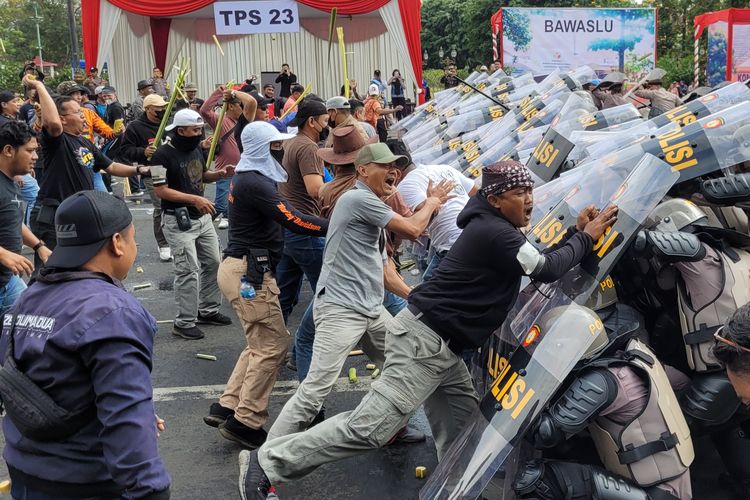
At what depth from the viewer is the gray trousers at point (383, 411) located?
3754 mm

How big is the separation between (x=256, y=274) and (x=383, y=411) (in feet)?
4.71

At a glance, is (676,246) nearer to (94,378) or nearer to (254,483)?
(254,483)

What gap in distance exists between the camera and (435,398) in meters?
4.14

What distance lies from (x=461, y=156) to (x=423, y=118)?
548cm

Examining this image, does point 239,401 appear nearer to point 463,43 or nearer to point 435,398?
point 435,398

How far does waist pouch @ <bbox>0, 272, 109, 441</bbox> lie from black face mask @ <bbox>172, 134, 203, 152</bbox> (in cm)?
452

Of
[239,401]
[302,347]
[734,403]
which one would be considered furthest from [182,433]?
[734,403]

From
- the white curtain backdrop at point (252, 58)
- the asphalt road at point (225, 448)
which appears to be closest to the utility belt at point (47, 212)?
the asphalt road at point (225, 448)

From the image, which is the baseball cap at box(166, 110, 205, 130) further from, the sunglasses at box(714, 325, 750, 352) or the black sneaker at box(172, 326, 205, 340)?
the sunglasses at box(714, 325, 750, 352)

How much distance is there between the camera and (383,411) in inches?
148

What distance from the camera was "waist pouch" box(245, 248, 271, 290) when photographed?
4793 millimetres

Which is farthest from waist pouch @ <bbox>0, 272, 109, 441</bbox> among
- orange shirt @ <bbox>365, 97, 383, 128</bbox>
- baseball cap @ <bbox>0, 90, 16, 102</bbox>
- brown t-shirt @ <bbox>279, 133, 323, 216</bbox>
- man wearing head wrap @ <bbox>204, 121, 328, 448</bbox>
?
orange shirt @ <bbox>365, 97, 383, 128</bbox>

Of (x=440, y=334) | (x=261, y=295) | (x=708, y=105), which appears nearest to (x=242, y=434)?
(x=261, y=295)

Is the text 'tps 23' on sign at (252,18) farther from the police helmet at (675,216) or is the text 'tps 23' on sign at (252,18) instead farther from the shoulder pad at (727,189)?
the shoulder pad at (727,189)
